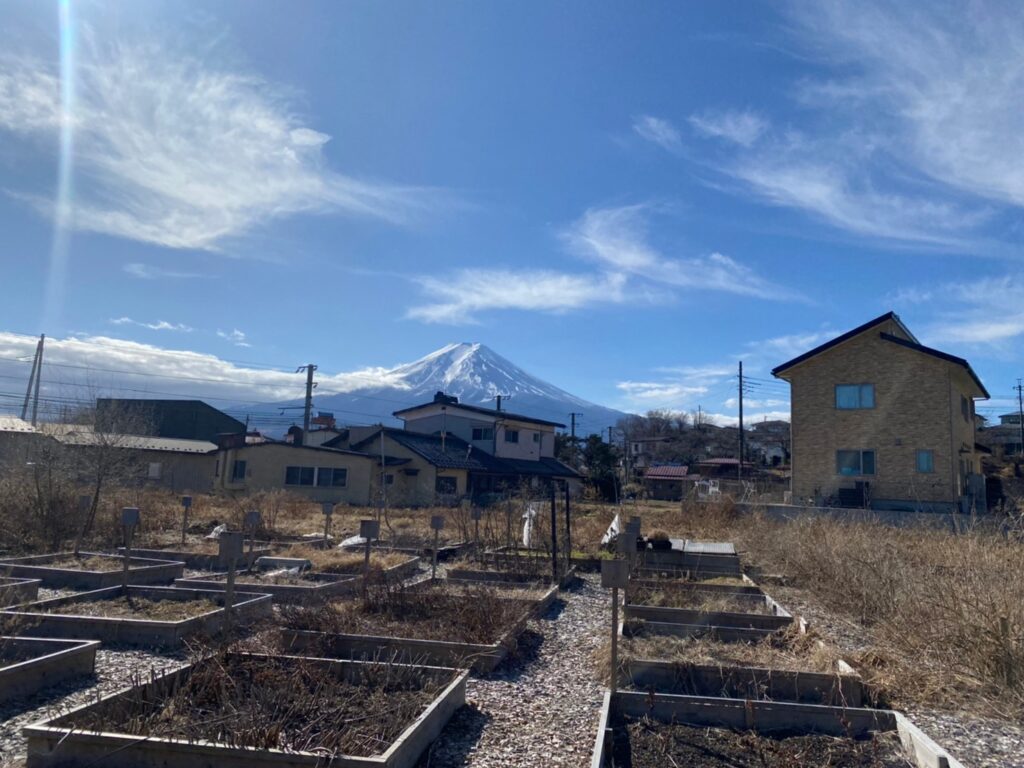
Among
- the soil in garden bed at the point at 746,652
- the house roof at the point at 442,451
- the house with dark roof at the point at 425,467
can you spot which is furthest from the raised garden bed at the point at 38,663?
the house roof at the point at 442,451

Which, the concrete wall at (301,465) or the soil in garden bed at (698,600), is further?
the concrete wall at (301,465)

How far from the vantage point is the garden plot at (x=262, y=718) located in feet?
13.5

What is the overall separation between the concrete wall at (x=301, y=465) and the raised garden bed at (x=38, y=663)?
87.3ft

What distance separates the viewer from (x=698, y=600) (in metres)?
9.92

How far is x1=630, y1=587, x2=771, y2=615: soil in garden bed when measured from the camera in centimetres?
955

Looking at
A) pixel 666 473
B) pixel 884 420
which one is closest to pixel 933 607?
pixel 884 420

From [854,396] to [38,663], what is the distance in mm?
30432

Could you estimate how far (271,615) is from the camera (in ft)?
27.8

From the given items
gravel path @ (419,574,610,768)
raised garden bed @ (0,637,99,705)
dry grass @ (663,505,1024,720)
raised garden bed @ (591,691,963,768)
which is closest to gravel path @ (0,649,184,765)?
raised garden bed @ (0,637,99,705)

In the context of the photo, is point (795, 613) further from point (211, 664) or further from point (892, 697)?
point (211, 664)

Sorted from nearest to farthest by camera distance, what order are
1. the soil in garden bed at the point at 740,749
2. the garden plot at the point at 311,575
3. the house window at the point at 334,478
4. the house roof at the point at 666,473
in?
the soil in garden bed at the point at 740,749, the garden plot at the point at 311,575, the house window at the point at 334,478, the house roof at the point at 666,473

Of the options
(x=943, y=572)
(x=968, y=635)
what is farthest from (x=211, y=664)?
(x=943, y=572)

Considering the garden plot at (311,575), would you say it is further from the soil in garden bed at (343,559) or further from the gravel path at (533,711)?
the gravel path at (533,711)

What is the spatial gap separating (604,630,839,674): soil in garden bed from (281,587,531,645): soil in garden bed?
1379 mm
